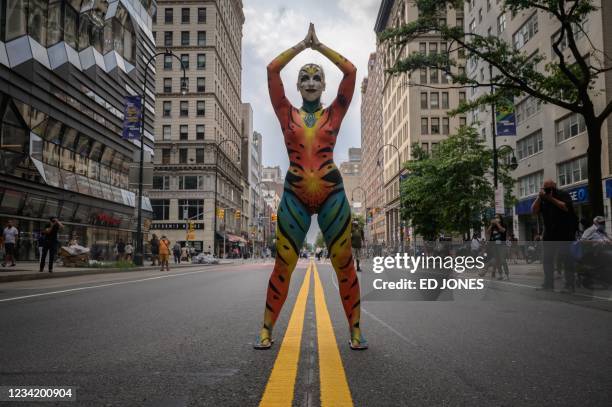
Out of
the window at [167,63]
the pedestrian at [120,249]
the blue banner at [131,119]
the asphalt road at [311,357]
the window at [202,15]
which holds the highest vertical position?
the window at [202,15]

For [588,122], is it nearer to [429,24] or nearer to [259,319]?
[429,24]

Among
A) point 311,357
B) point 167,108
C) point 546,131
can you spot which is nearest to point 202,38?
point 167,108

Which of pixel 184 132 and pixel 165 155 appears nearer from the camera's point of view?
pixel 165 155

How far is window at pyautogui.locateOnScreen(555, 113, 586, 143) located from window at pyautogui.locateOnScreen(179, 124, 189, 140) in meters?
47.3

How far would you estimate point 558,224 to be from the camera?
9812 millimetres

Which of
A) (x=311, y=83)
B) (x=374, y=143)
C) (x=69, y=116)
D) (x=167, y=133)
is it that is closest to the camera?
(x=311, y=83)

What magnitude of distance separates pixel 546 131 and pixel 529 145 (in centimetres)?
353

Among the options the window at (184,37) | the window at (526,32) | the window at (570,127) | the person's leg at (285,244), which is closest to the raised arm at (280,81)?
the person's leg at (285,244)

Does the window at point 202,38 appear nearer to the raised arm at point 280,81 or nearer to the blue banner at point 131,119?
the blue banner at point 131,119

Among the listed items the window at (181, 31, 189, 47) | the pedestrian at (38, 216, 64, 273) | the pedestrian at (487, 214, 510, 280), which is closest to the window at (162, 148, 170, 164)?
the window at (181, 31, 189, 47)

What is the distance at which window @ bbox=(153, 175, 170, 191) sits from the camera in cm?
6644

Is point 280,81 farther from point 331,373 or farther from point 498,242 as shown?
point 498,242

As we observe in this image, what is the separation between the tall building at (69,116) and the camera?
2339 cm

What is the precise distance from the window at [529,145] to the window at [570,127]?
8.52 ft
